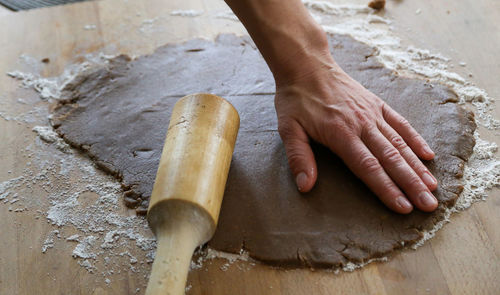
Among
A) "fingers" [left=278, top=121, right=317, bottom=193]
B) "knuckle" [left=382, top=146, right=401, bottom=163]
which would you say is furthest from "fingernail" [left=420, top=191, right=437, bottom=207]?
"fingers" [left=278, top=121, right=317, bottom=193]

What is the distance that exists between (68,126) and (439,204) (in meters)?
1.39

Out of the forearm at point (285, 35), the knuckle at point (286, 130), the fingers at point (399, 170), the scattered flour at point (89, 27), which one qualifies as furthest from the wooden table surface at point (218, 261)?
the forearm at point (285, 35)

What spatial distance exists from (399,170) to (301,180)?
12.3 inches

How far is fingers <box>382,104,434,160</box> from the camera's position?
153cm

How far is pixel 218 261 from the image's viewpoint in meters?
1.37

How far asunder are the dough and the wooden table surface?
0.08 m

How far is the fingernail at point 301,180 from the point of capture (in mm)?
1457

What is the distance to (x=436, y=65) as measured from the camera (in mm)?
1938

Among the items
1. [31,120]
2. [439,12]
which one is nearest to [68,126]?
[31,120]

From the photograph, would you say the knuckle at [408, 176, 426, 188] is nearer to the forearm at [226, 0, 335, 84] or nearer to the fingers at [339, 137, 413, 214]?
the fingers at [339, 137, 413, 214]

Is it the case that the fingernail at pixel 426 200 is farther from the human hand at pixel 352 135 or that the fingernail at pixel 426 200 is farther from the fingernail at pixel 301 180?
the fingernail at pixel 301 180

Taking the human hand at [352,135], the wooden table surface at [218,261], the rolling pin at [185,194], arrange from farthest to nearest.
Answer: the human hand at [352,135] < the wooden table surface at [218,261] < the rolling pin at [185,194]

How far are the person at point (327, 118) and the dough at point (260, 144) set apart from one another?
0.06 meters

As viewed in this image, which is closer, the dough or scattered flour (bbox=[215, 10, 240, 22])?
the dough
